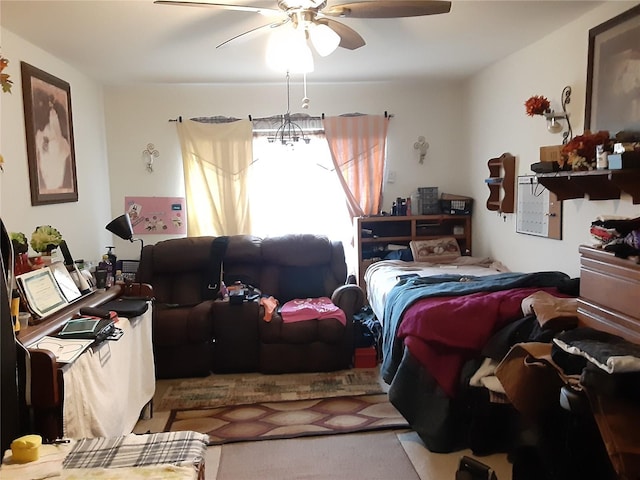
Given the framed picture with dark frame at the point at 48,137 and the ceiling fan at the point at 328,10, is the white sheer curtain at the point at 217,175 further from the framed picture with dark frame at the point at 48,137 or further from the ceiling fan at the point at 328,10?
the ceiling fan at the point at 328,10

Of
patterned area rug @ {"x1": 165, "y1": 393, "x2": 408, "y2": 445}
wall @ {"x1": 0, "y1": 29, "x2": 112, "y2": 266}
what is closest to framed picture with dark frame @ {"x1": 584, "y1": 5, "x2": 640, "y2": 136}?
patterned area rug @ {"x1": 165, "y1": 393, "x2": 408, "y2": 445}

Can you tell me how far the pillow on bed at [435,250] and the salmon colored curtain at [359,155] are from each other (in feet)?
1.78

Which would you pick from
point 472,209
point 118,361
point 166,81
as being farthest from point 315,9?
point 472,209

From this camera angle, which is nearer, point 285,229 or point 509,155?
point 509,155

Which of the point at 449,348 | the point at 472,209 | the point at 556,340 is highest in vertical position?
the point at 472,209

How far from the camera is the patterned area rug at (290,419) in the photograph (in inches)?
113

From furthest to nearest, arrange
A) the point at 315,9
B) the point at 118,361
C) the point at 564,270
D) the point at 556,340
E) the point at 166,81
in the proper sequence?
1. the point at 166,81
2. the point at 564,270
3. the point at 118,361
4. the point at 315,9
5. the point at 556,340

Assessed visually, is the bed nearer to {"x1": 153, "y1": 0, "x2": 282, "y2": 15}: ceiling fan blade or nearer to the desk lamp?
{"x1": 153, "y1": 0, "x2": 282, "y2": 15}: ceiling fan blade

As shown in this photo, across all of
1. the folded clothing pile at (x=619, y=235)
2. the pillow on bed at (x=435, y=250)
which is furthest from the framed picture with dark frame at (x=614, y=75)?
the pillow on bed at (x=435, y=250)

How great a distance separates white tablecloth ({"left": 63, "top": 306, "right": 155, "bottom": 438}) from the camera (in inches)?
75.4

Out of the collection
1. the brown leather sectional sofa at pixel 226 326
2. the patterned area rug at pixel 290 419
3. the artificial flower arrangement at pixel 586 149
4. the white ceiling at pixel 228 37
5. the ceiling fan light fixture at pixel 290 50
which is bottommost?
the patterned area rug at pixel 290 419

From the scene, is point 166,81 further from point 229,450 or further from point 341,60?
point 229,450

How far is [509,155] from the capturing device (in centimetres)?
382

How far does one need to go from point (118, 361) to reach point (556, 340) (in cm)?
196
